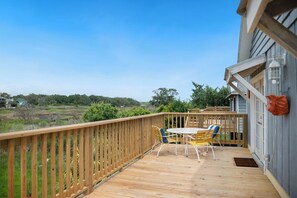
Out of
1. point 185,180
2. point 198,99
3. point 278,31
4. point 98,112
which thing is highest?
point 278,31

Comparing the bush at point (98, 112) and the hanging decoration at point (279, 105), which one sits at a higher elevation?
the hanging decoration at point (279, 105)

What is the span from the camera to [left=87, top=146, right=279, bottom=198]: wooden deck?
3.14 m

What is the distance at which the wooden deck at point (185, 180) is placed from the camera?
124 inches

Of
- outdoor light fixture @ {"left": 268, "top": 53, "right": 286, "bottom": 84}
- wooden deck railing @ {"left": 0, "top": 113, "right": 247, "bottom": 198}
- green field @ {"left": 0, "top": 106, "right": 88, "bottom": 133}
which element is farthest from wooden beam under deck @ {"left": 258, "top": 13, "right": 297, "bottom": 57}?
green field @ {"left": 0, "top": 106, "right": 88, "bottom": 133}

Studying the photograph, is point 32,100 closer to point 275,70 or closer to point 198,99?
point 275,70

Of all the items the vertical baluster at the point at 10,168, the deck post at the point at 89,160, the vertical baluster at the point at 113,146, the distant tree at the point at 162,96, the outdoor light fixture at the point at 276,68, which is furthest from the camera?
the distant tree at the point at 162,96

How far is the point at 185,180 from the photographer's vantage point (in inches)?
145

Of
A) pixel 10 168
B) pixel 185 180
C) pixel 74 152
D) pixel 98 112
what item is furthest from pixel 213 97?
pixel 10 168

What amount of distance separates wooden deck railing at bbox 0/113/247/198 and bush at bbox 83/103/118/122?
6.60 meters

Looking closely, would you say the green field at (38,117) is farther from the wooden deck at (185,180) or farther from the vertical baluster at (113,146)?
the wooden deck at (185,180)

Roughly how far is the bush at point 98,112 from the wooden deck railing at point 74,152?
6.60 metres

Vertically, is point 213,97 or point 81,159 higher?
point 213,97

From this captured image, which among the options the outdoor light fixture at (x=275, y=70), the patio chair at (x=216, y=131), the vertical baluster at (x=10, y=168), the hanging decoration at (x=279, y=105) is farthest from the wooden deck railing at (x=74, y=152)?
the outdoor light fixture at (x=275, y=70)

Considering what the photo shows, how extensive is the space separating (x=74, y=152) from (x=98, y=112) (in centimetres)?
977
